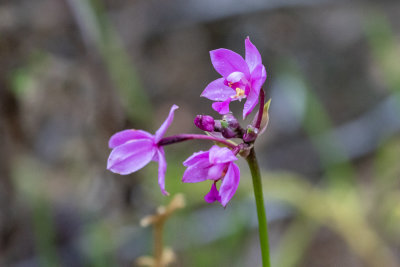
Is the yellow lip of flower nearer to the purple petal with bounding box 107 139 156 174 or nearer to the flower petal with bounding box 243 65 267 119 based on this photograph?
the flower petal with bounding box 243 65 267 119

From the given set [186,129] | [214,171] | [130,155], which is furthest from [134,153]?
[186,129]

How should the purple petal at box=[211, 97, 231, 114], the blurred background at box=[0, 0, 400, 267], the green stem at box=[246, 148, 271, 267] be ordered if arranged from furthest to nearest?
1. the blurred background at box=[0, 0, 400, 267]
2. the purple petal at box=[211, 97, 231, 114]
3. the green stem at box=[246, 148, 271, 267]

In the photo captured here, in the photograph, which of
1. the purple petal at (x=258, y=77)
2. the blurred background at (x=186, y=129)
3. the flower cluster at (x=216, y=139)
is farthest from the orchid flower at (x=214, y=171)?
the blurred background at (x=186, y=129)

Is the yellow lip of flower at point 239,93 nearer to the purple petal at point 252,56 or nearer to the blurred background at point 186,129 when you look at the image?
the purple petal at point 252,56

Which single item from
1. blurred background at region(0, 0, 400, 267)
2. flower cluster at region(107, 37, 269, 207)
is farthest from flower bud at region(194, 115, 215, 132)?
blurred background at region(0, 0, 400, 267)

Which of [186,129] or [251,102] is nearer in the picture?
[251,102]

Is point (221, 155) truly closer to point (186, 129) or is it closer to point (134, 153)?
point (134, 153)

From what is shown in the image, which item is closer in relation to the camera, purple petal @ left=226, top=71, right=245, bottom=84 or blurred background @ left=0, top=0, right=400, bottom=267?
purple petal @ left=226, top=71, right=245, bottom=84

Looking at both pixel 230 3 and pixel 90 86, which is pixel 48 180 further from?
pixel 230 3
